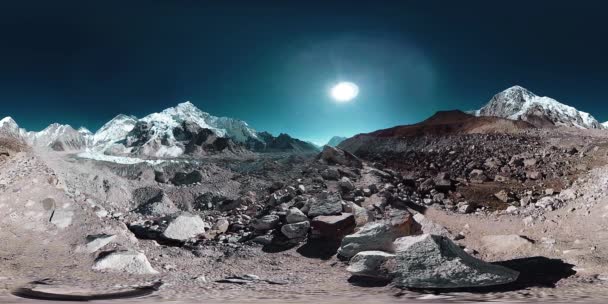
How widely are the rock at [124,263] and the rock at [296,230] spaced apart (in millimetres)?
6080

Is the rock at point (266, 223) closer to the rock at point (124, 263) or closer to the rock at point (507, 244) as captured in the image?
the rock at point (124, 263)

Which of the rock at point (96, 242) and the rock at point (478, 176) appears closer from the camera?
the rock at point (96, 242)

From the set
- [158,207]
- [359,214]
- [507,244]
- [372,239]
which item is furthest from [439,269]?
[158,207]

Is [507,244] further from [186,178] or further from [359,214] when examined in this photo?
[186,178]

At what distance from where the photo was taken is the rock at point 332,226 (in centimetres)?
1711

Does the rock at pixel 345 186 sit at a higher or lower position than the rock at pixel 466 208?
higher

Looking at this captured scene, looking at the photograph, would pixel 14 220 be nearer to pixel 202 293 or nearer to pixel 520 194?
pixel 202 293

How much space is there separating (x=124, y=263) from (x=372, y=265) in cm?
807

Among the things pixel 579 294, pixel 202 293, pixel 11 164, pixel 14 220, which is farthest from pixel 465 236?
pixel 11 164

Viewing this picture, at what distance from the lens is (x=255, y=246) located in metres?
17.0

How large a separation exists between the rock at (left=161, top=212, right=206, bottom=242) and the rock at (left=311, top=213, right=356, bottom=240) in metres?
5.40

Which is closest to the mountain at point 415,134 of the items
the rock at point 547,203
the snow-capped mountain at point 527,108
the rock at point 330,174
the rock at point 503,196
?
the rock at point 503,196

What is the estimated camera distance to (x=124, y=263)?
505 inches

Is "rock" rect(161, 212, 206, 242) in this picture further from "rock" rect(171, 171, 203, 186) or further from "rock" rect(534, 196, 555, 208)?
"rock" rect(534, 196, 555, 208)
